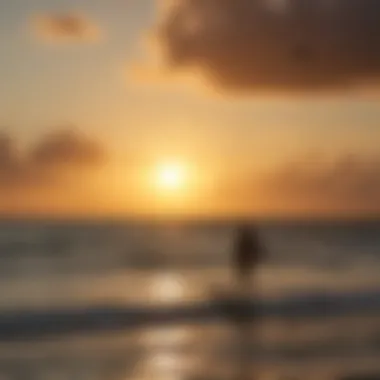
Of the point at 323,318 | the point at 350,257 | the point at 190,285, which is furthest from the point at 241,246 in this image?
the point at 350,257

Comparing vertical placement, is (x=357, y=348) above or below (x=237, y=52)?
below

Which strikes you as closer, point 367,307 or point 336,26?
point 336,26

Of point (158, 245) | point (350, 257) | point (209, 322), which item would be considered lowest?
point (209, 322)

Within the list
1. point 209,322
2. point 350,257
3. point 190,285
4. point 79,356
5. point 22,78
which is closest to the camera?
point 79,356

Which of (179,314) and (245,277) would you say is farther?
(245,277)

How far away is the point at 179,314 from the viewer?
5219 millimetres

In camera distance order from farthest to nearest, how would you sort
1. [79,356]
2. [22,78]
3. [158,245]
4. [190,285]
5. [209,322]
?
1. [158,245]
2. [190,285]
3. [209,322]
4. [22,78]
5. [79,356]

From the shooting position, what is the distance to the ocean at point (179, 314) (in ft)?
12.3

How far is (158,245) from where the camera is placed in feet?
34.4

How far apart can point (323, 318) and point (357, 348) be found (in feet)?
3.42

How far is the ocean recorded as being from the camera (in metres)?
3.75

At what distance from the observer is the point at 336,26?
430 cm

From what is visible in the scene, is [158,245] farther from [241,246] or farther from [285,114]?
[285,114]

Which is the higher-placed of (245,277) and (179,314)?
(245,277)
